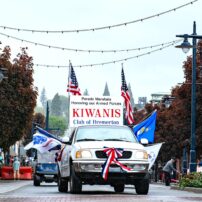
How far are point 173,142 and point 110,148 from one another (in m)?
45.9

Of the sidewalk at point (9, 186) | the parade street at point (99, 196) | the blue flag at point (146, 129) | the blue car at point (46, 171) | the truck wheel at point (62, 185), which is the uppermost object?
the blue flag at point (146, 129)

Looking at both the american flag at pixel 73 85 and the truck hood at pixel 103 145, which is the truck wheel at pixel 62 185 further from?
the american flag at pixel 73 85

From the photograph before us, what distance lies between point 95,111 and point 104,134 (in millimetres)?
3185

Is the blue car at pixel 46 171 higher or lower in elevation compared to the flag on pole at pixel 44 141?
lower

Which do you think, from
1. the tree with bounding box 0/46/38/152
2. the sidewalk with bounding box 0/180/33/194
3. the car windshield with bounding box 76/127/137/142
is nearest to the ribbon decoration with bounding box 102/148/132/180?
the car windshield with bounding box 76/127/137/142

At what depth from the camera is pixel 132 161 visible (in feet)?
69.4

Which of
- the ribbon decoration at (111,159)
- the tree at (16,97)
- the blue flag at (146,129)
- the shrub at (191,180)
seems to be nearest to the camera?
the ribbon decoration at (111,159)

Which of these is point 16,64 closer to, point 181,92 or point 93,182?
point 181,92

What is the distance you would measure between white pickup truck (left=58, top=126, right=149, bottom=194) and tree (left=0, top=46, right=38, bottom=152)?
30.3 meters

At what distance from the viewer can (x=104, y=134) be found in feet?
72.5

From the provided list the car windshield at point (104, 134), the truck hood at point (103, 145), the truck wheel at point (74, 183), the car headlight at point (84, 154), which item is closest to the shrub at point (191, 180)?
the car windshield at point (104, 134)

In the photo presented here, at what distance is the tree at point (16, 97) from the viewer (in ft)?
171

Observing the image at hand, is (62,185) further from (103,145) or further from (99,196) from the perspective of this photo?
(99,196)

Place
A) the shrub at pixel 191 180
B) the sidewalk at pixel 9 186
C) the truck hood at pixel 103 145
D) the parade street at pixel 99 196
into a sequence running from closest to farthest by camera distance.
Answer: the parade street at pixel 99 196
the truck hood at pixel 103 145
the shrub at pixel 191 180
the sidewalk at pixel 9 186
